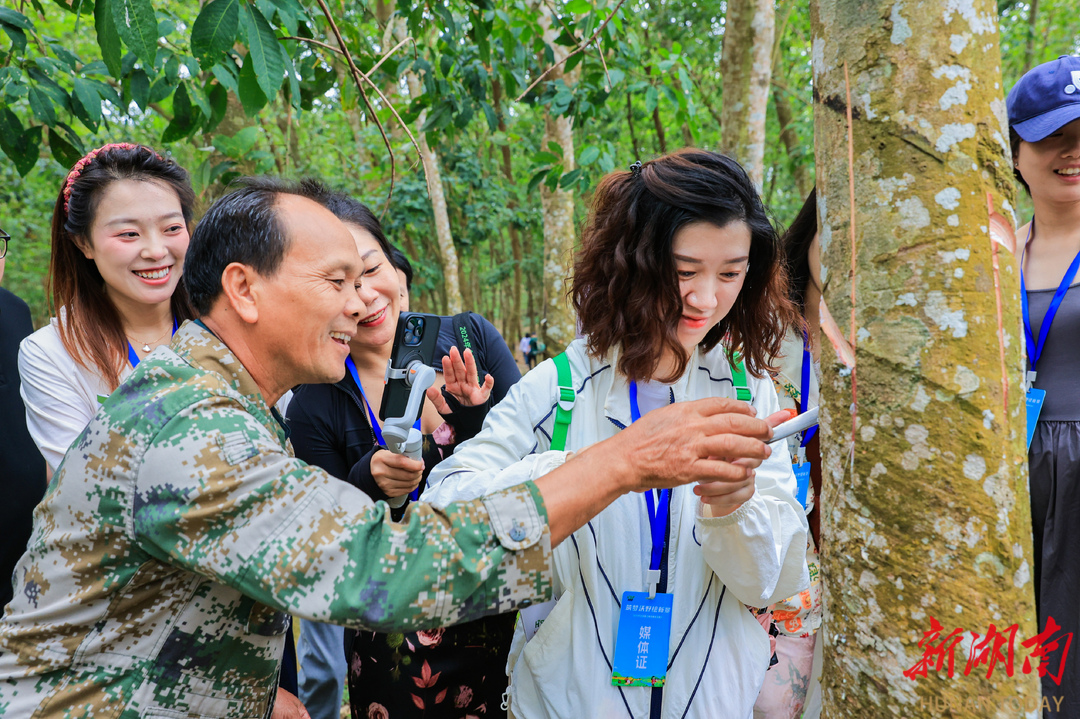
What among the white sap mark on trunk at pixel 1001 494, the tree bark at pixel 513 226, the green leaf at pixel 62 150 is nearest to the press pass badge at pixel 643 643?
the white sap mark on trunk at pixel 1001 494

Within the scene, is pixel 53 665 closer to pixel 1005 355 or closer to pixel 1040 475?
pixel 1005 355

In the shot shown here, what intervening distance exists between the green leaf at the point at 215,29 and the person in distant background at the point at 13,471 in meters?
1.19

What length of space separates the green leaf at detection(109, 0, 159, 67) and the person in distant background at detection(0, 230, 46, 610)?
1.20m

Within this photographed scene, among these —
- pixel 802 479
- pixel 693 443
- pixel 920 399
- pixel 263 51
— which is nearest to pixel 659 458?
pixel 693 443

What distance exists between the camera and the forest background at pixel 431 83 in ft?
7.72

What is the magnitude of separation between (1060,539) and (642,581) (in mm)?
1362

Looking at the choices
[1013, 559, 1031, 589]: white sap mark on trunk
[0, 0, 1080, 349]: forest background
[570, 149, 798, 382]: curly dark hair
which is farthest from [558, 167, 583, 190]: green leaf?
[1013, 559, 1031, 589]: white sap mark on trunk

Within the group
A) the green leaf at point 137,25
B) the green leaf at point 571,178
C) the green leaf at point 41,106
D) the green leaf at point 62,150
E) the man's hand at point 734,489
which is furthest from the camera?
the green leaf at point 571,178

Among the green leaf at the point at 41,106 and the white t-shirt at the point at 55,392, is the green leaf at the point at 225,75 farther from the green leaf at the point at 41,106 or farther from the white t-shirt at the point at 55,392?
the white t-shirt at the point at 55,392

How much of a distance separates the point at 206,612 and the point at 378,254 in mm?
1447

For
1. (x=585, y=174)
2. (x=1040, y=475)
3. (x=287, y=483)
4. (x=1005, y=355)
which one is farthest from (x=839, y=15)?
(x=585, y=174)

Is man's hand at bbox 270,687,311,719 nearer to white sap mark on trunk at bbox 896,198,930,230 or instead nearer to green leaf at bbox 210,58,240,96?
white sap mark on trunk at bbox 896,198,930,230

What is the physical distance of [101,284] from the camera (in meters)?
2.46

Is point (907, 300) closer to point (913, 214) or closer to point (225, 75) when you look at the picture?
point (913, 214)
